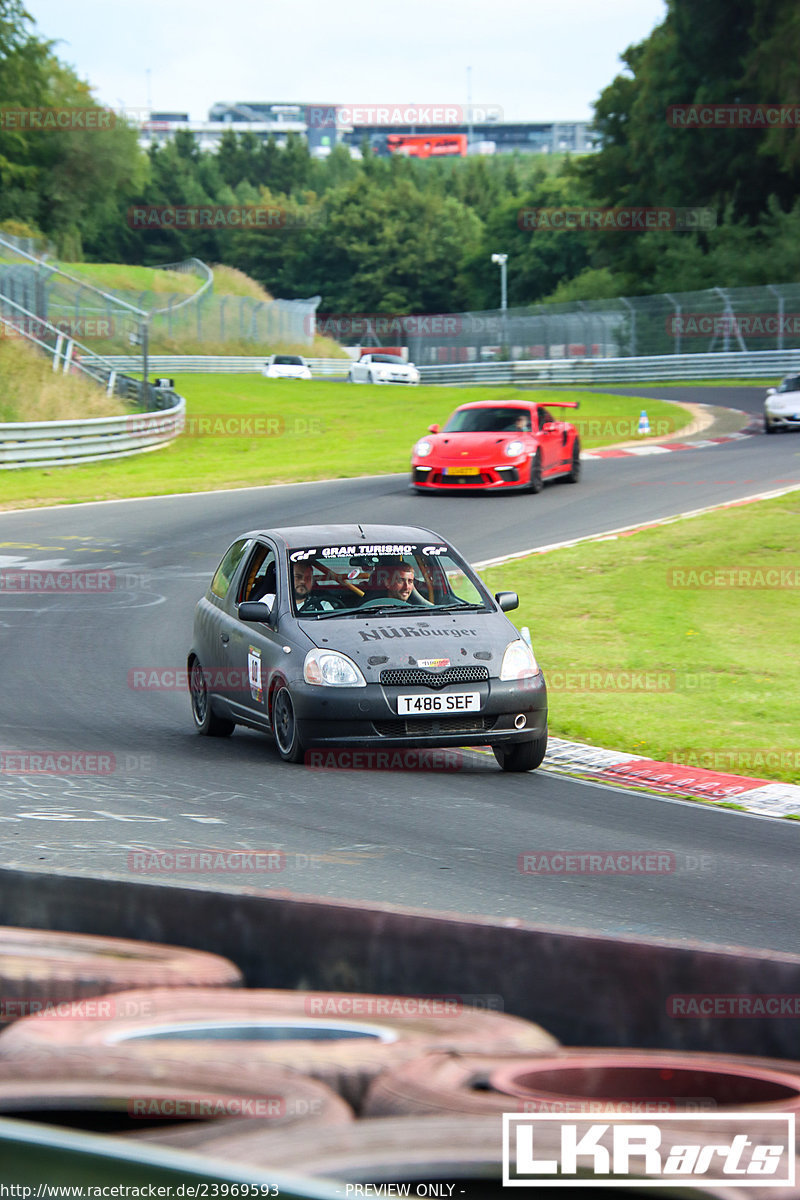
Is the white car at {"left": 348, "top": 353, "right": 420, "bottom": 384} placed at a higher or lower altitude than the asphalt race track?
higher

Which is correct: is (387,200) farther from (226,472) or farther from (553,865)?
(553,865)

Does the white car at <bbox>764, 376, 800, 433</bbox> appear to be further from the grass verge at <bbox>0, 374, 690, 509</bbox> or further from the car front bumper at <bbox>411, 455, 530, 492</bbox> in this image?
the car front bumper at <bbox>411, 455, 530, 492</bbox>

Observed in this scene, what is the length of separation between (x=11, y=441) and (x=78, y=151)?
60.0 m

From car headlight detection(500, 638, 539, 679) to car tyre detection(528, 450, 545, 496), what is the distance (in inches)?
554

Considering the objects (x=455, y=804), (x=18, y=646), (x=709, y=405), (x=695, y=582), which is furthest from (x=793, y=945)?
(x=709, y=405)

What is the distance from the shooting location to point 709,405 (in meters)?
38.5

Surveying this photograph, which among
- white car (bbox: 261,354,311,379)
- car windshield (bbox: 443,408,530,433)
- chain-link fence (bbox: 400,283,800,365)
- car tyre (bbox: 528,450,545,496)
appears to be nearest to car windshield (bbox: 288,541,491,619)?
car tyre (bbox: 528,450,545,496)

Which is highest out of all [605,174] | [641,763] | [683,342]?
[605,174]

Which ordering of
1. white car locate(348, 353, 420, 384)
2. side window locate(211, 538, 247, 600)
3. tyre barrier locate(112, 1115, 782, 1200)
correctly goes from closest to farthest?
tyre barrier locate(112, 1115, 782, 1200) → side window locate(211, 538, 247, 600) → white car locate(348, 353, 420, 384)

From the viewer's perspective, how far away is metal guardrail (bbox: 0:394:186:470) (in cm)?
2842

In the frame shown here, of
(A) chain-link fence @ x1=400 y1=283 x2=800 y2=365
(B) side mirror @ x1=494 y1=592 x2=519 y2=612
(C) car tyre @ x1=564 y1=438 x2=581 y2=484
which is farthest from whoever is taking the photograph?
(A) chain-link fence @ x1=400 y1=283 x2=800 y2=365

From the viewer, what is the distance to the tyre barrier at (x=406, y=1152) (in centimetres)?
289

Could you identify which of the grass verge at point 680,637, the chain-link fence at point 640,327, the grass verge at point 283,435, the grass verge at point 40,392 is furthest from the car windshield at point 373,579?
the chain-link fence at point 640,327

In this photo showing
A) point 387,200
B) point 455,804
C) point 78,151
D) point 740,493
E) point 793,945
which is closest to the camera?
point 793,945
